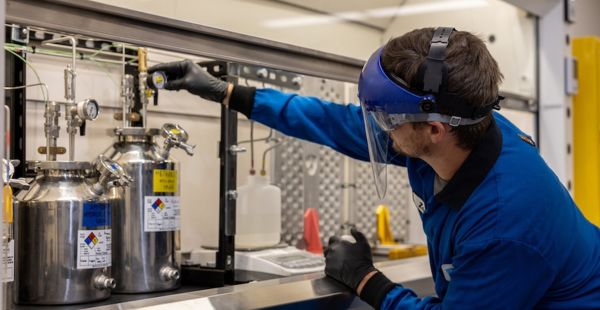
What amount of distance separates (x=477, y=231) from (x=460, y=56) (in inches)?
12.3

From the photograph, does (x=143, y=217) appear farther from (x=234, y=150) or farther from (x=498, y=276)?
(x=498, y=276)

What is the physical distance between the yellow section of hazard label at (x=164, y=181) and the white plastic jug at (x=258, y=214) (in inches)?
10.9

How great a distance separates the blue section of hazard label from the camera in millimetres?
1341

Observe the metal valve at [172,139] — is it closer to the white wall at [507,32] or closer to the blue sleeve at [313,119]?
the blue sleeve at [313,119]

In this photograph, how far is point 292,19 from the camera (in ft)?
7.41

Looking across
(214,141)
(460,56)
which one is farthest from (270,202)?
(460,56)

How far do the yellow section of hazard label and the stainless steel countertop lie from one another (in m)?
0.23

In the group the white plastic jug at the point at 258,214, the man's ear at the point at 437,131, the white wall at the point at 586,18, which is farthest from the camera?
the white wall at the point at 586,18

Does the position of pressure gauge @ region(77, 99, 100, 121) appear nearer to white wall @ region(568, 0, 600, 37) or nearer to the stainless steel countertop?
the stainless steel countertop

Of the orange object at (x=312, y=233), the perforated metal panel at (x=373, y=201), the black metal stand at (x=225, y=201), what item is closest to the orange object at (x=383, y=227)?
the perforated metal panel at (x=373, y=201)

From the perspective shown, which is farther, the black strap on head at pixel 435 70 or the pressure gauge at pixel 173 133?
the pressure gauge at pixel 173 133

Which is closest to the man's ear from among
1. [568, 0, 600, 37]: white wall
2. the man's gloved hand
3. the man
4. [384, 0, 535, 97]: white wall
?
the man

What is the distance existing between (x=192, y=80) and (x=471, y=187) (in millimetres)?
670

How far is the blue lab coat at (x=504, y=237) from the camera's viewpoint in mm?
1229
